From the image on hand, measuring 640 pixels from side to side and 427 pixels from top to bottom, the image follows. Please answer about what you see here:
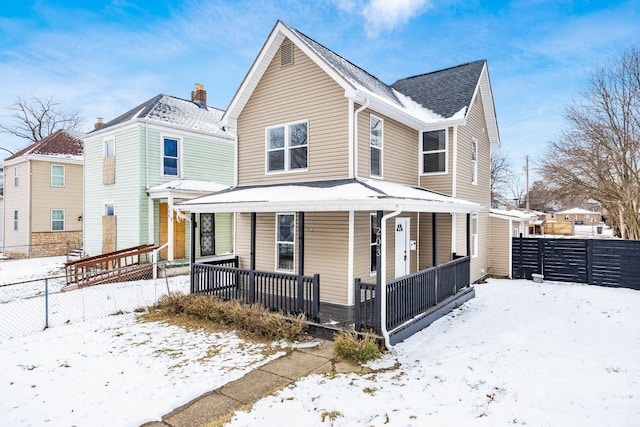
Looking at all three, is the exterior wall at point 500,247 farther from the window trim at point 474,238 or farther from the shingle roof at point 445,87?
the shingle roof at point 445,87

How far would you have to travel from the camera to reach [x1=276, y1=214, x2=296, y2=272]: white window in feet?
32.1

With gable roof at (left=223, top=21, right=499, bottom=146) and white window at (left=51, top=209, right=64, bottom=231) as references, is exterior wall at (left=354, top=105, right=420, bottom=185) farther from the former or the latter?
white window at (left=51, top=209, right=64, bottom=231)

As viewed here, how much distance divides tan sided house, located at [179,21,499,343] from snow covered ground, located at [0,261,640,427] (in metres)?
1.50

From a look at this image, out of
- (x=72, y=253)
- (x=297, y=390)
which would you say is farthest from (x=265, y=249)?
(x=72, y=253)

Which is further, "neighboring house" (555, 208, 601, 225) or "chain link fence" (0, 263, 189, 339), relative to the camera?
"neighboring house" (555, 208, 601, 225)

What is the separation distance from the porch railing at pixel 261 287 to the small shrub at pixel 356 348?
123 cm

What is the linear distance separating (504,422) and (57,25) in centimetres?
2772

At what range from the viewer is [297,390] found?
497 cm

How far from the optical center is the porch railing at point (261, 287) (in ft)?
24.9

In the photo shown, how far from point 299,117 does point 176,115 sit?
32.4ft

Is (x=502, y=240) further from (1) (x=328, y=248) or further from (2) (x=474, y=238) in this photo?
(1) (x=328, y=248)

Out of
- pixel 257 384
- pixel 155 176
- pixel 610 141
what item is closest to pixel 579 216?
pixel 610 141

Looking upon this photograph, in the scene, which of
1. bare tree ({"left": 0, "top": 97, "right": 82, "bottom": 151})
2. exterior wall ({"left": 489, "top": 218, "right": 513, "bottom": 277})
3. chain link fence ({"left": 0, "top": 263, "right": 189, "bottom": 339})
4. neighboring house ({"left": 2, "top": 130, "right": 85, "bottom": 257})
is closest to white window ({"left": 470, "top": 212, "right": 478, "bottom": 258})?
exterior wall ({"left": 489, "top": 218, "right": 513, "bottom": 277})

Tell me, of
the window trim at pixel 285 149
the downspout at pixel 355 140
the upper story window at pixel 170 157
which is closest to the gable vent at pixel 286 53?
the window trim at pixel 285 149
